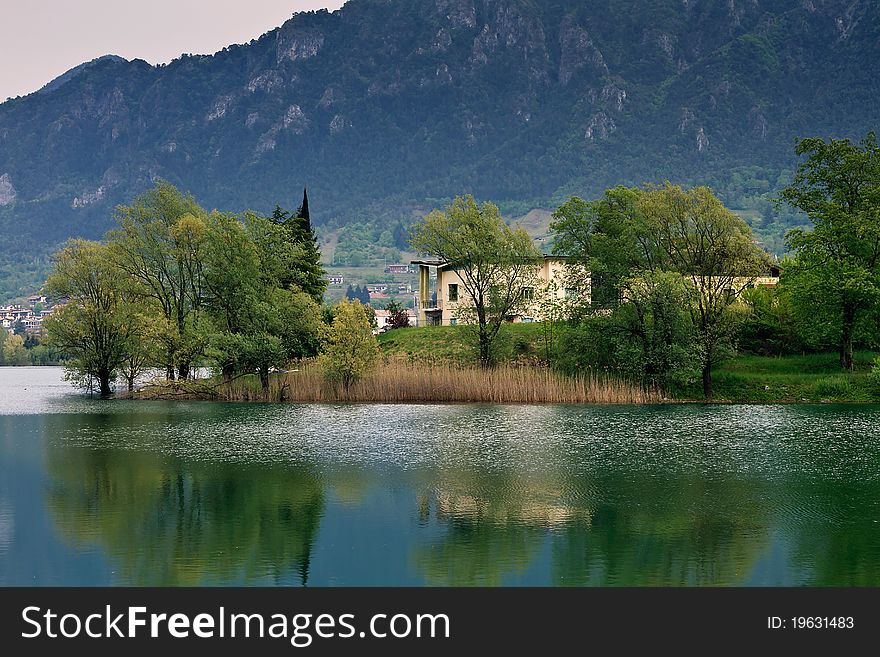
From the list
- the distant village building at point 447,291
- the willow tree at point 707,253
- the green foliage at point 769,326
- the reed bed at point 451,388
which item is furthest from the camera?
the distant village building at point 447,291

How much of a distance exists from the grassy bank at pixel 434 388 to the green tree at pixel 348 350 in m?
0.65

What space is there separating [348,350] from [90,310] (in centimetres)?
1931

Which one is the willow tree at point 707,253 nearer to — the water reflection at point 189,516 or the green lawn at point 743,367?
the green lawn at point 743,367

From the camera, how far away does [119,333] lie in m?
69.2

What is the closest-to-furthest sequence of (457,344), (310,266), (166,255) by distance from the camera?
1. (166,255)
2. (457,344)
3. (310,266)

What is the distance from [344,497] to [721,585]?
1221cm

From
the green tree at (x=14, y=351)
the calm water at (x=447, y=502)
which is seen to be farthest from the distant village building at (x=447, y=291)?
the green tree at (x=14, y=351)

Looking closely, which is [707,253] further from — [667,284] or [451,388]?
[451,388]

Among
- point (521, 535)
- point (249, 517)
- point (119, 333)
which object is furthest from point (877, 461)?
point (119, 333)

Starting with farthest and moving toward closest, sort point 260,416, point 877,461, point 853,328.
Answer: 1. point 853,328
2. point 260,416
3. point 877,461

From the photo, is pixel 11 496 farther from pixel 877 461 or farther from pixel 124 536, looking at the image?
pixel 877 461

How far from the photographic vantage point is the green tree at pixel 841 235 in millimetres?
59750

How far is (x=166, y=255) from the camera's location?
2758 inches

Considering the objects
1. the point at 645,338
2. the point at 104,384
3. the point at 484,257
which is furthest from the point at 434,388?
the point at 104,384
